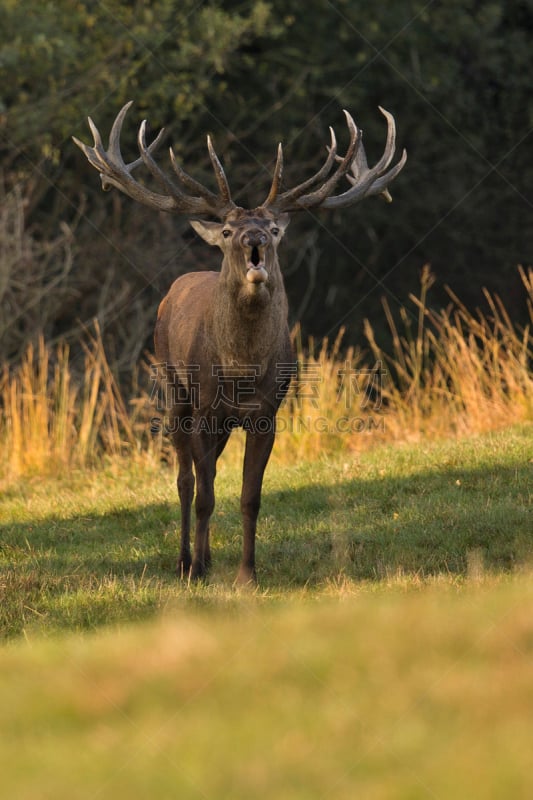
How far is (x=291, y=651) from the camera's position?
5.05 metres

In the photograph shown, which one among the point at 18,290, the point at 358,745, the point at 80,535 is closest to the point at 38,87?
the point at 18,290

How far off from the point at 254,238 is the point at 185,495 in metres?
2.08

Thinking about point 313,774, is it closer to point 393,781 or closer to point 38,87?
point 393,781

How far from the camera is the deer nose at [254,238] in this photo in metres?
7.09

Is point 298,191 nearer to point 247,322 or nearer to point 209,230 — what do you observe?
point 209,230

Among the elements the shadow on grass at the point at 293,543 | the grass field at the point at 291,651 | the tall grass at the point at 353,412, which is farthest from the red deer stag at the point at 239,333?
the tall grass at the point at 353,412

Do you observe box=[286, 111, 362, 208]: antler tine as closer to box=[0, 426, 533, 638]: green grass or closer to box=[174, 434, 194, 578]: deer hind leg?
box=[174, 434, 194, 578]: deer hind leg

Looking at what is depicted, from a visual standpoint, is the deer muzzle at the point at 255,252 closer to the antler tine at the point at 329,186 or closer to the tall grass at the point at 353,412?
the antler tine at the point at 329,186

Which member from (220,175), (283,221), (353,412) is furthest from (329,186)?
(353,412)

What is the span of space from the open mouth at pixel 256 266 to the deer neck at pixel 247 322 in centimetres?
17

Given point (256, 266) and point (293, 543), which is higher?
point (256, 266)

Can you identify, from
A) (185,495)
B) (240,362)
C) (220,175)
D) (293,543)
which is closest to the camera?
(220,175)

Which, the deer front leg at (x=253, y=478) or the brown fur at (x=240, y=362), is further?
the deer front leg at (x=253, y=478)

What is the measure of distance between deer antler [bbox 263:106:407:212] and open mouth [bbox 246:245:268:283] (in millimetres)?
489
